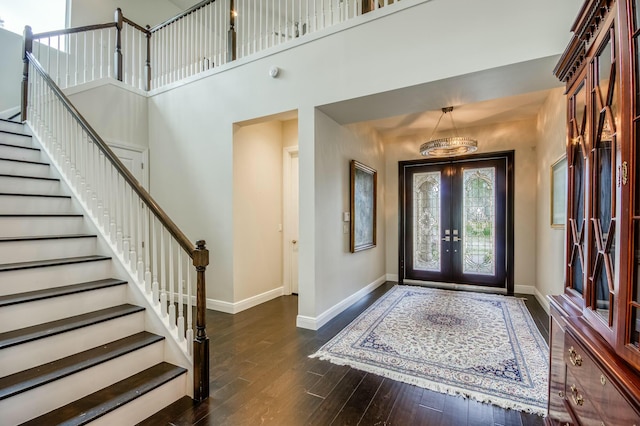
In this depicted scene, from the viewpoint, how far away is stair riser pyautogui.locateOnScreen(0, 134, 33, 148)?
342 centimetres

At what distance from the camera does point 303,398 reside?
222 cm

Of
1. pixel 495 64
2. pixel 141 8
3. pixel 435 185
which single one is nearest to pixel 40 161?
pixel 141 8

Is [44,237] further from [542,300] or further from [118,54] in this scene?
[542,300]

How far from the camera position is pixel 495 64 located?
2602 mm

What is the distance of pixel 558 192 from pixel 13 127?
21.6 feet

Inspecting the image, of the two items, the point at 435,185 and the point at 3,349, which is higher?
the point at 435,185

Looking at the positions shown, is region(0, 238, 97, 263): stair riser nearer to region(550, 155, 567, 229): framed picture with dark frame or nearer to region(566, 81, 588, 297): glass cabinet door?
region(566, 81, 588, 297): glass cabinet door

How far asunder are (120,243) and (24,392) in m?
1.24

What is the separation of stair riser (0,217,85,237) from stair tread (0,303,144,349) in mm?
1038

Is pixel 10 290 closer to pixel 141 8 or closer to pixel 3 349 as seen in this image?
pixel 3 349

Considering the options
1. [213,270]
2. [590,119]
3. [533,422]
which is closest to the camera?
[590,119]

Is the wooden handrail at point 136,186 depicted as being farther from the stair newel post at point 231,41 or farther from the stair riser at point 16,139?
Result: the stair newel post at point 231,41

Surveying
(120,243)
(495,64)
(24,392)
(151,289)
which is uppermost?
(495,64)

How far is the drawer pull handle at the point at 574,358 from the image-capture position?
134cm
